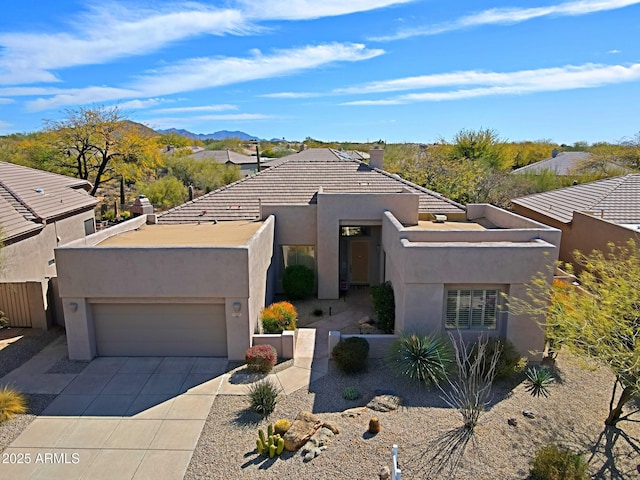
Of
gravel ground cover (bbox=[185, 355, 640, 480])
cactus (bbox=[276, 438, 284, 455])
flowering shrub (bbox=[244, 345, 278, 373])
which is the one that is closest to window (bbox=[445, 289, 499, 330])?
gravel ground cover (bbox=[185, 355, 640, 480])

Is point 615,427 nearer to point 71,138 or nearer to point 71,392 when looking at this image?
point 71,392

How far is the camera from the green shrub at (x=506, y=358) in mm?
12750

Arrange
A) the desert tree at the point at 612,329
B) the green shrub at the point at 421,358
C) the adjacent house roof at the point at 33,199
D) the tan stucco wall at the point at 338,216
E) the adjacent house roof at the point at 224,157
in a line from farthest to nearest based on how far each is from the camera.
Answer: the adjacent house roof at the point at 224,157 → the tan stucco wall at the point at 338,216 → the adjacent house roof at the point at 33,199 → the green shrub at the point at 421,358 → the desert tree at the point at 612,329

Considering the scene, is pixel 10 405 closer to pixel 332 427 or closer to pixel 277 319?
pixel 277 319

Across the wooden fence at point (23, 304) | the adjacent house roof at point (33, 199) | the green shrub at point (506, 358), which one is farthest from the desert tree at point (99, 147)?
the green shrub at point (506, 358)

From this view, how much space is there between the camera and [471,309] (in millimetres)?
14062

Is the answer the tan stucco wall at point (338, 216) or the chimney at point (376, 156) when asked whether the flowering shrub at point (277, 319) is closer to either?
the tan stucco wall at point (338, 216)

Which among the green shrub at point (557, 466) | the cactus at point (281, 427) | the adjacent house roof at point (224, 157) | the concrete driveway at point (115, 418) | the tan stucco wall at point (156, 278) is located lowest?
the concrete driveway at point (115, 418)

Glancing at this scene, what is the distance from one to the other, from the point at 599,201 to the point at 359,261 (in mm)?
13840

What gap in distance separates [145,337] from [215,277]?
3.32 m

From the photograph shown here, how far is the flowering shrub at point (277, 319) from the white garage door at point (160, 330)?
5.57 ft

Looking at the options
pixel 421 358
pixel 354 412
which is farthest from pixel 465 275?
pixel 354 412

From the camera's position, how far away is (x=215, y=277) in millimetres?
13602

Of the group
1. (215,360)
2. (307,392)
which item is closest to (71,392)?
(215,360)
